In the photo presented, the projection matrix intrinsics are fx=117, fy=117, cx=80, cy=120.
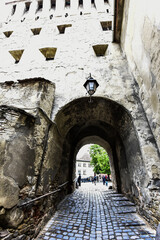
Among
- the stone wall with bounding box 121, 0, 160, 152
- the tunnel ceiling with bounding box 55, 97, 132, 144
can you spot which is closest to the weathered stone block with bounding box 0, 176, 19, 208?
the tunnel ceiling with bounding box 55, 97, 132, 144

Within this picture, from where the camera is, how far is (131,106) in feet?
12.7

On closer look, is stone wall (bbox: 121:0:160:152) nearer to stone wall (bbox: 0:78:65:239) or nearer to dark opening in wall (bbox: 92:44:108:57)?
dark opening in wall (bbox: 92:44:108:57)

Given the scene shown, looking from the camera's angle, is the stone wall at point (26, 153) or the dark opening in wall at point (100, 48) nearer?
the stone wall at point (26, 153)

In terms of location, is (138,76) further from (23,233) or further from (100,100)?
(23,233)

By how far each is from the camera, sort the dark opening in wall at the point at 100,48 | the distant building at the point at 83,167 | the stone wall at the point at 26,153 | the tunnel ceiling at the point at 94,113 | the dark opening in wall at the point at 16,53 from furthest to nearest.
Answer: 1. the distant building at the point at 83,167
2. the dark opening in wall at the point at 16,53
3. the dark opening in wall at the point at 100,48
4. the tunnel ceiling at the point at 94,113
5. the stone wall at the point at 26,153

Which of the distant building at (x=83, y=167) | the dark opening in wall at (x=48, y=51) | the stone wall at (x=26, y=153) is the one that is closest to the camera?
the stone wall at (x=26, y=153)

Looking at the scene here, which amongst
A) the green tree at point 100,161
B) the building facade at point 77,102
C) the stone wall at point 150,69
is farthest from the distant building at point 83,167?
the stone wall at point 150,69

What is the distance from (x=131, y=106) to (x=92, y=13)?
8.33m

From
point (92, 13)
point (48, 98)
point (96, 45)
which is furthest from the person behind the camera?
point (92, 13)

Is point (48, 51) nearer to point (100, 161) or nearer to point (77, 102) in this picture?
point (77, 102)

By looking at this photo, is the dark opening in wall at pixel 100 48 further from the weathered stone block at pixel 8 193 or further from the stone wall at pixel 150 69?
the weathered stone block at pixel 8 193

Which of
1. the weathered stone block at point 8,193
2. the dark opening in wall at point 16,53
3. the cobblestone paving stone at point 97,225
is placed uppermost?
the dark opening in wall at point 16,53

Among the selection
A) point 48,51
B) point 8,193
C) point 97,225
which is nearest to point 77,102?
point 8,193

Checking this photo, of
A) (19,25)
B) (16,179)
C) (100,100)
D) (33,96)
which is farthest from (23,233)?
(19,25)
